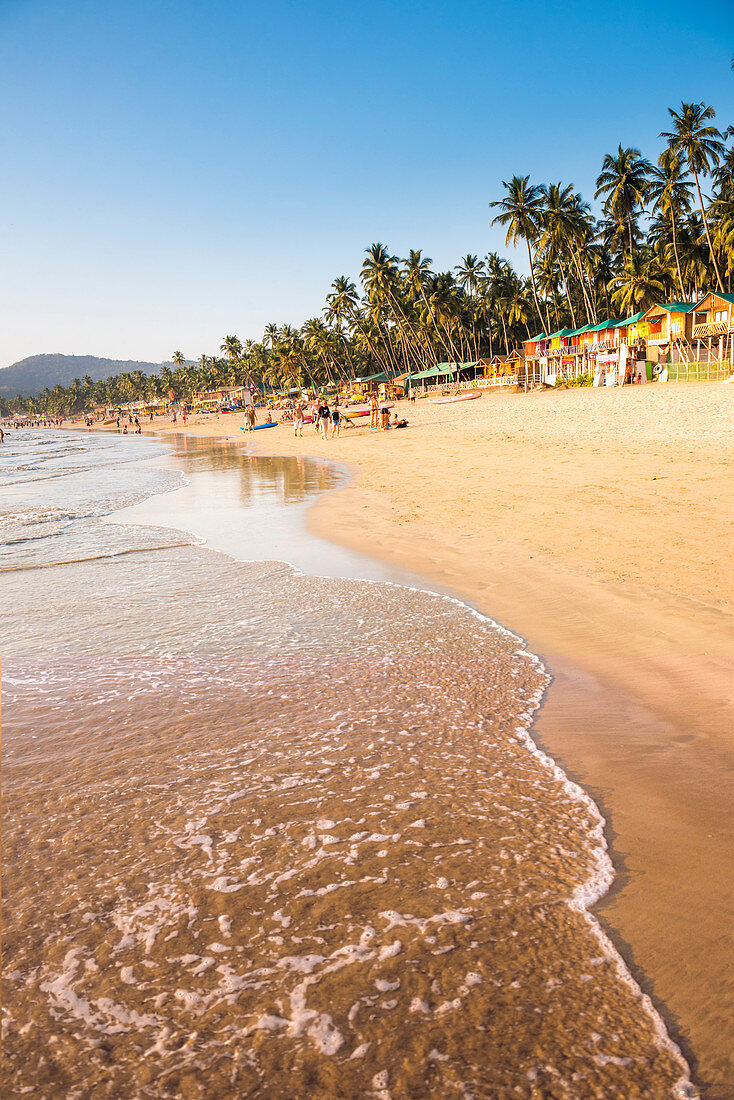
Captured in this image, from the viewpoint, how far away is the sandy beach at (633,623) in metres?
2.42

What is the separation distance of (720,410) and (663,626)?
1741cm

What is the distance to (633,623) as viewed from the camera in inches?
226

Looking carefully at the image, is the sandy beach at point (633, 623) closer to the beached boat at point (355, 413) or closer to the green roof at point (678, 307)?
the beached boat at point (355, 413)

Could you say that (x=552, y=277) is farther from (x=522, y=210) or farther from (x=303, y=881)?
(x=303, y=881)

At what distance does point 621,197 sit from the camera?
61906 mm

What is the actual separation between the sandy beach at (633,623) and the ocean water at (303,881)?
0.16 m

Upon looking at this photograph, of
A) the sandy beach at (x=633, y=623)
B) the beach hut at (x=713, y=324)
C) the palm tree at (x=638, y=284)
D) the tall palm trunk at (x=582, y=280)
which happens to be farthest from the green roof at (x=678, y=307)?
the sandy beach at (x=633, y=623)

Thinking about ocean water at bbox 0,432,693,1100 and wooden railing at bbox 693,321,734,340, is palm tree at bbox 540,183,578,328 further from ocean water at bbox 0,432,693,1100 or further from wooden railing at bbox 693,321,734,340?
ocean water at bbox 0,432,693,1100

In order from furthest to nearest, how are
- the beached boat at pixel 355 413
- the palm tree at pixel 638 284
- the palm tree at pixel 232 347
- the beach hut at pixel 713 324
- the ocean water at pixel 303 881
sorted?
the palm tree at pixel 232 347, the palm tree at pixel 638 284, the beached boat at pixel 355 413, the beach hut at pixel 713 324, the ocean water at pixel 303 881

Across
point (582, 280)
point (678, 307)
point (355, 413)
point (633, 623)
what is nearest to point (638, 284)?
point (678, 307)

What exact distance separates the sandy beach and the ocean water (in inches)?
6.5

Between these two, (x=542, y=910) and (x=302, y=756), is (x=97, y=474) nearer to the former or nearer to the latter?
(x=302, y=756)

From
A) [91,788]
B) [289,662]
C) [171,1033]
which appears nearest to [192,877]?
[171,1033]

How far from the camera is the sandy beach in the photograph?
2.42m
